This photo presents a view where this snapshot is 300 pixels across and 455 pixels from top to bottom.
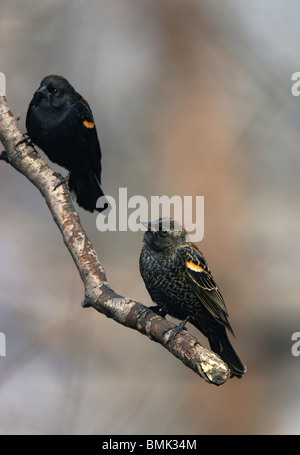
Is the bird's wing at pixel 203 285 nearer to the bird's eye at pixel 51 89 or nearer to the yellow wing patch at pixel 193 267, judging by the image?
the yellow wing patch at pixel 193 267

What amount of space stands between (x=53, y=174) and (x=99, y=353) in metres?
2.91

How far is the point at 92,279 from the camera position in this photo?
304cm

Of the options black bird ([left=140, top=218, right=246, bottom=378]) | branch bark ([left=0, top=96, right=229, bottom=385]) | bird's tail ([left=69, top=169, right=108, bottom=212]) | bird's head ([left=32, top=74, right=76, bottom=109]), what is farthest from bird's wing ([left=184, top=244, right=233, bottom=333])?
bird's head ([left=32, top=74, right=76, bottom=109])

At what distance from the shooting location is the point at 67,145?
417cm

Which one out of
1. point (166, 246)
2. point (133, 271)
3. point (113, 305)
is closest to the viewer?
point (113, 305)

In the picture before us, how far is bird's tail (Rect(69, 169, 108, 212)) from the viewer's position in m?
4.30

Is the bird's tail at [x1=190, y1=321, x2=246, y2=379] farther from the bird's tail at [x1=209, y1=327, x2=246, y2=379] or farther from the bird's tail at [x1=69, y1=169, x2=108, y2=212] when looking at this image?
the bird's tail at [x1=69, y1=169, x2=108, y2=212]

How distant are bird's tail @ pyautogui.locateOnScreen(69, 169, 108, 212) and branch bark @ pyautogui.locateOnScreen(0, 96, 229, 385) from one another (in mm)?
791

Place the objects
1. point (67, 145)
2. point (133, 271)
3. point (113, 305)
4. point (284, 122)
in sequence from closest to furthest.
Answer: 1. point (113, 305)
2. point (67, 145)
3. point (133, 271)
4. point (284, 122)

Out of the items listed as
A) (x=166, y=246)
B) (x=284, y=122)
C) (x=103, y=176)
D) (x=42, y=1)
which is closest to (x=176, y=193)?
(x=103, y=176)

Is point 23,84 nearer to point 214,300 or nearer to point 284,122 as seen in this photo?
point 284,122

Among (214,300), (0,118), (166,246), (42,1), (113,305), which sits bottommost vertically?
(113,305)

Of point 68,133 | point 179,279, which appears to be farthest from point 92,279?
point 68,133

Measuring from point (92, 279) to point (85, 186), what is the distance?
1.35 meters
